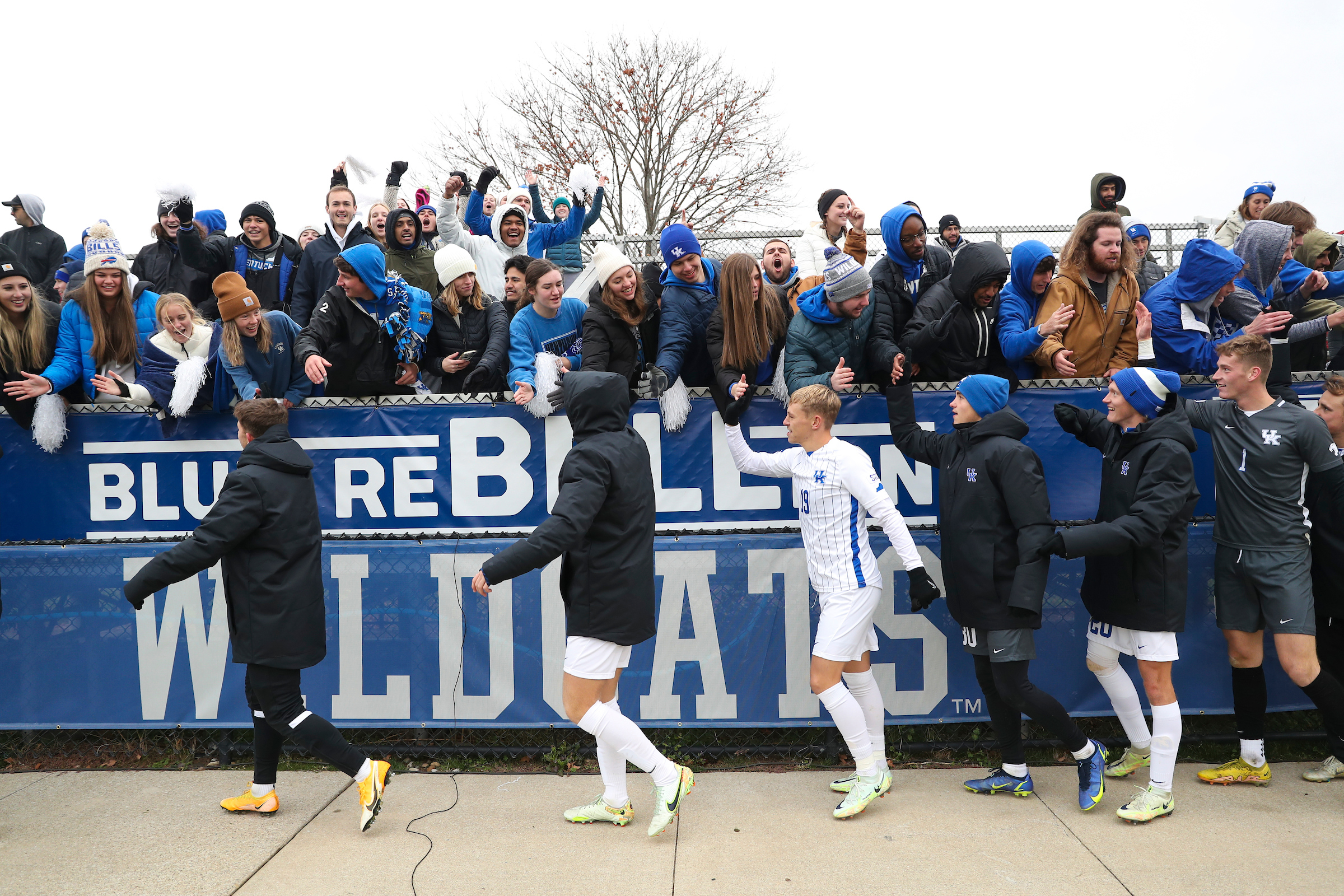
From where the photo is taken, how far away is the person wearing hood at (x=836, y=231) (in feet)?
19.5

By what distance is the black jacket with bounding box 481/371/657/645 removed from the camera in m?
4.01

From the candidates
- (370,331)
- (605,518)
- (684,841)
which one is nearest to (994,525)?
(605,518)

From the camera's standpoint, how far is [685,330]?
5.14 m

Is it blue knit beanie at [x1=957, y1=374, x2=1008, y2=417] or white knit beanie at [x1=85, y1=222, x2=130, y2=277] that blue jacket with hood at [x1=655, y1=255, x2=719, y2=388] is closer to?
blue knit beanie at [x1=957, y1=374, x2=1008, y2=417]

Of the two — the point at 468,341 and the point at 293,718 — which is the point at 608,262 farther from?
the point at 293,718

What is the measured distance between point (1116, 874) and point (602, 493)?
107 inches

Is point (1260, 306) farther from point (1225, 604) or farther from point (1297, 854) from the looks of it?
point (1297, 854)

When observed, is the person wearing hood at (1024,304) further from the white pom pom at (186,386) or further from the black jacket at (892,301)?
the white pom pom at (186,386)

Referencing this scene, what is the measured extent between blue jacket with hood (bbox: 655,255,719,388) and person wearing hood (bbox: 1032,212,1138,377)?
1.95 m

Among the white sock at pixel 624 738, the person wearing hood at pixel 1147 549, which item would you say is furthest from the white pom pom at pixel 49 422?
the person wearing hood at pixel 1147 549

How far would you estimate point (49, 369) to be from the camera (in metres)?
5.31

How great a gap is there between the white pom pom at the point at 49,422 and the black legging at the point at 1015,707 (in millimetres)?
5409

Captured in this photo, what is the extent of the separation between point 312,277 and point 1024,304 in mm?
4967

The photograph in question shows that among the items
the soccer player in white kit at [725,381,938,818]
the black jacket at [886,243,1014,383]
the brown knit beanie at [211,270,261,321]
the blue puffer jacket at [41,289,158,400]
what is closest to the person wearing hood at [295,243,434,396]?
the brown knit beanie at [211,270,261,321]
